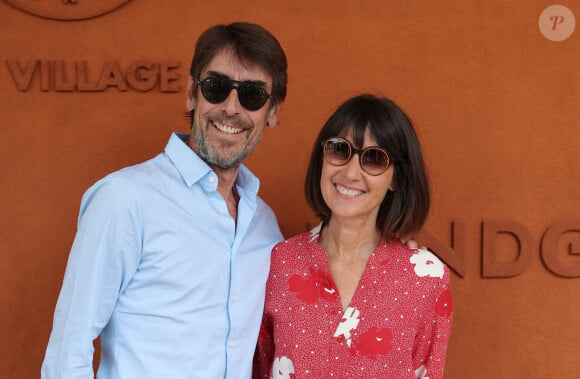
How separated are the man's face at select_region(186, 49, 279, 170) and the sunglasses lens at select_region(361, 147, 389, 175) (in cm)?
41

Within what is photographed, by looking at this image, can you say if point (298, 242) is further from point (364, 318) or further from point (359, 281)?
point (364, 318)

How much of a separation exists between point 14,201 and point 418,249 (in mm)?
1703

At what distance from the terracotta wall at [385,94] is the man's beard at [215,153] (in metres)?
0.65

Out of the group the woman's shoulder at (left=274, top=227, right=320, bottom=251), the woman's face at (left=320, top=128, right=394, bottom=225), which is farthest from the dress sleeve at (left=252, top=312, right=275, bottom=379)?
the woman's face at (left=320, top=128, right=394, bottom=225)

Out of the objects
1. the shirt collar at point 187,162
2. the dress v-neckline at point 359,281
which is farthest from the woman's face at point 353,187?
the shirt collar at point 187,162

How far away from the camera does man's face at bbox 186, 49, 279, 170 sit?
189cm

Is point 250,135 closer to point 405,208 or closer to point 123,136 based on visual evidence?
point 405,208

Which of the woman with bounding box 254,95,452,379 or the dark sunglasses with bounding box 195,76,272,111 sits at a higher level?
the dark sunglasses with bounding box 195,76,272,111

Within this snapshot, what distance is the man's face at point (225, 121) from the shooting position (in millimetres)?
1891

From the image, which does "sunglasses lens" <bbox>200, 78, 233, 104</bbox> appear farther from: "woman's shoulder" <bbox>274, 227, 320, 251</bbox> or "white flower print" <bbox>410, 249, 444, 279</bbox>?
"white flower print" <bbox>410, 249, 444, 279</bbox>

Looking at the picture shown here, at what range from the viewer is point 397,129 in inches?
76.3

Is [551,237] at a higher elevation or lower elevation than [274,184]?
lower

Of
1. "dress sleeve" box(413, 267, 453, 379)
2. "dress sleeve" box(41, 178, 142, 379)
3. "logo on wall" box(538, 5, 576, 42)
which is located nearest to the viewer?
"dress sleeve" box(41, 178, 142, 379)

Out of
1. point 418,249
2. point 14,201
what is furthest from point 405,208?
point 14,201
